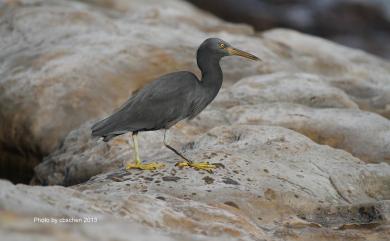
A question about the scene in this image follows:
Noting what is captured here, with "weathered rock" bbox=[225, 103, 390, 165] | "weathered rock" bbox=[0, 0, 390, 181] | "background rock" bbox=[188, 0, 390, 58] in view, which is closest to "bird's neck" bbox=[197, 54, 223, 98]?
"weathered rock" bbox=[225, 103, 390, 165]

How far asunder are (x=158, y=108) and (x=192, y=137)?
3582mm

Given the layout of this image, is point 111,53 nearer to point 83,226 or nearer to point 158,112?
point 158,112

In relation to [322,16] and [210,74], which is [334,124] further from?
[322,16]

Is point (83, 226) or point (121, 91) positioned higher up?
point (83, 226)

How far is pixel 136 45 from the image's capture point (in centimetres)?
1953

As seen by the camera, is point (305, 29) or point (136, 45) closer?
point (136, 45)

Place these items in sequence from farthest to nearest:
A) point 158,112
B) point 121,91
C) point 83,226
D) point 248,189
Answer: point 121,91, point 158,112, point 248,189, point 83,226

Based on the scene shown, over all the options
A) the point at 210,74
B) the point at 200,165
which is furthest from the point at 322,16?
the point at 200,165

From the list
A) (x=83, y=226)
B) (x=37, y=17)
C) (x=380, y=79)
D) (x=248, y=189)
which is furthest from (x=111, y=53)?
(x=83, y=226)

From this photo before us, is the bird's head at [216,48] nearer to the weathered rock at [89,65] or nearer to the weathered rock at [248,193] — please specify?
the weathered rock at [248,193]

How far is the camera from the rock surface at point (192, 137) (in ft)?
27.4

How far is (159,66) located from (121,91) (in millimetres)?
1307

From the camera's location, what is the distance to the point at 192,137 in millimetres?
14867

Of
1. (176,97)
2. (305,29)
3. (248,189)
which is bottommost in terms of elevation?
(305,29)
